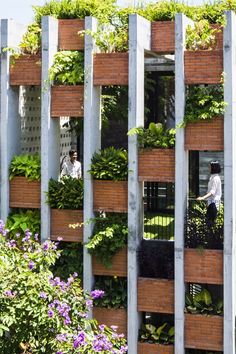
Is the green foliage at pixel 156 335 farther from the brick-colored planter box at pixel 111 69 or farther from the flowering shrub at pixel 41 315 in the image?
the brick-colored planter box at pixel 111 69

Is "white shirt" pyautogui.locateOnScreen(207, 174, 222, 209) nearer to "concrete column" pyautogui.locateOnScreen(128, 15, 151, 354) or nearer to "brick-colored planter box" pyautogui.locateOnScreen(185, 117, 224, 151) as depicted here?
"brick-colored planter box" pyautogui.locateOnScreen(185, 117, 224, 151)

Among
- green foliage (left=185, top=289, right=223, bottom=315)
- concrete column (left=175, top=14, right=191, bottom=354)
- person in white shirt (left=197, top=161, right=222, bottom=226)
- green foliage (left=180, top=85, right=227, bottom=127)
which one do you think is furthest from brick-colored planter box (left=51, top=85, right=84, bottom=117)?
green foliage (left=185, top=289, right=223, bottom=315)

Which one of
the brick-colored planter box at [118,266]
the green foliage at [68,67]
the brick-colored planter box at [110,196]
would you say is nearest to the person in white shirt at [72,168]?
the brick-colored planter box at [110,196]

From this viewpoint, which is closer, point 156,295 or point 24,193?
point 156,295

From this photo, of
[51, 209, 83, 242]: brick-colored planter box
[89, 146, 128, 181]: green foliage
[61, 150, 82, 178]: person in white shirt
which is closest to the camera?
[89, 146, 128, 181]: green foliage

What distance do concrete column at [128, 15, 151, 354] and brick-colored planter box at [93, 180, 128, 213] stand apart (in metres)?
0.25

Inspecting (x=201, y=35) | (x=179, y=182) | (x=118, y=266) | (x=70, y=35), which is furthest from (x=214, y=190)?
(x=70, y=35)

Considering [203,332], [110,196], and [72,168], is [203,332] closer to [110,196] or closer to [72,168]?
[110,196]

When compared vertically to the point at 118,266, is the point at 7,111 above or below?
above

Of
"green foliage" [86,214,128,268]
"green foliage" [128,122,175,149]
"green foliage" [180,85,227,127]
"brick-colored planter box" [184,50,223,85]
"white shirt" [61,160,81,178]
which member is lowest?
"green foliage" [86,214,128,268]

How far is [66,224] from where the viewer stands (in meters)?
22.1

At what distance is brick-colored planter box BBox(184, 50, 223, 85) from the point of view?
20.5m

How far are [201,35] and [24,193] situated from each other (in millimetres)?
6481

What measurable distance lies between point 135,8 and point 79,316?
31.4 feet
